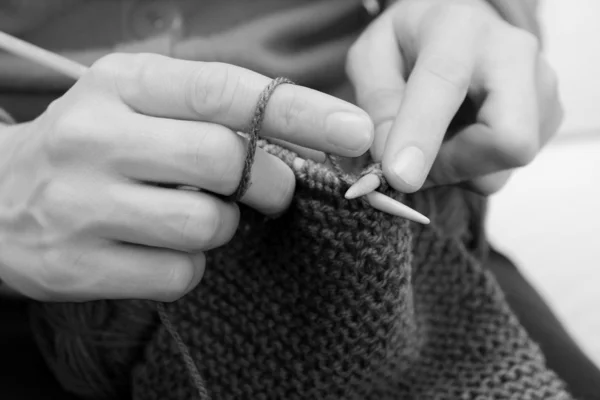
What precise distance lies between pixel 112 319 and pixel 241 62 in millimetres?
357

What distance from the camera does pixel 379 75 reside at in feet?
2.06

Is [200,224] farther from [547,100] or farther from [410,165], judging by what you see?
[547,100]

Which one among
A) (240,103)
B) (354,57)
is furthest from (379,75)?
(240,103)

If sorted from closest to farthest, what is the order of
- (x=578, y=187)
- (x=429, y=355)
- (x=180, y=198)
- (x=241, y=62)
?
(x=180, y=198) < (x=429, y=355) < (x=241, y=62) < (x=578, y=187)

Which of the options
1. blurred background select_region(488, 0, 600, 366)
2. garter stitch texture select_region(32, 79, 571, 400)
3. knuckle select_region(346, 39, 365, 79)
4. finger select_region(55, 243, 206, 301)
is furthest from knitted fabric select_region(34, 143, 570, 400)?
blurred background select_region(488, 0, 600, 366)

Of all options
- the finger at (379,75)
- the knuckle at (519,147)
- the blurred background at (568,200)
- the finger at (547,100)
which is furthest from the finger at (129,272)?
the blurred background at (568,200)

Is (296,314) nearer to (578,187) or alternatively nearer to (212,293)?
(212,293)

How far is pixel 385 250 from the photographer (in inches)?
19.1

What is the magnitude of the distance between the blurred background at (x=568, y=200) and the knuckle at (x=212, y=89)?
785 mm

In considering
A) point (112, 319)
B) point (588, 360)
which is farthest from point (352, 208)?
point (588, 360)

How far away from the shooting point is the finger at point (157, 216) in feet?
1.40

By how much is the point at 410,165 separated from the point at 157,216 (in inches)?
8.0

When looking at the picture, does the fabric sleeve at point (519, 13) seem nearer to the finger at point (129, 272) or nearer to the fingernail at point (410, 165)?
the fingernail at point (410, 165)

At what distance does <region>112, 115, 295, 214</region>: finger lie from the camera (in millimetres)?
412
